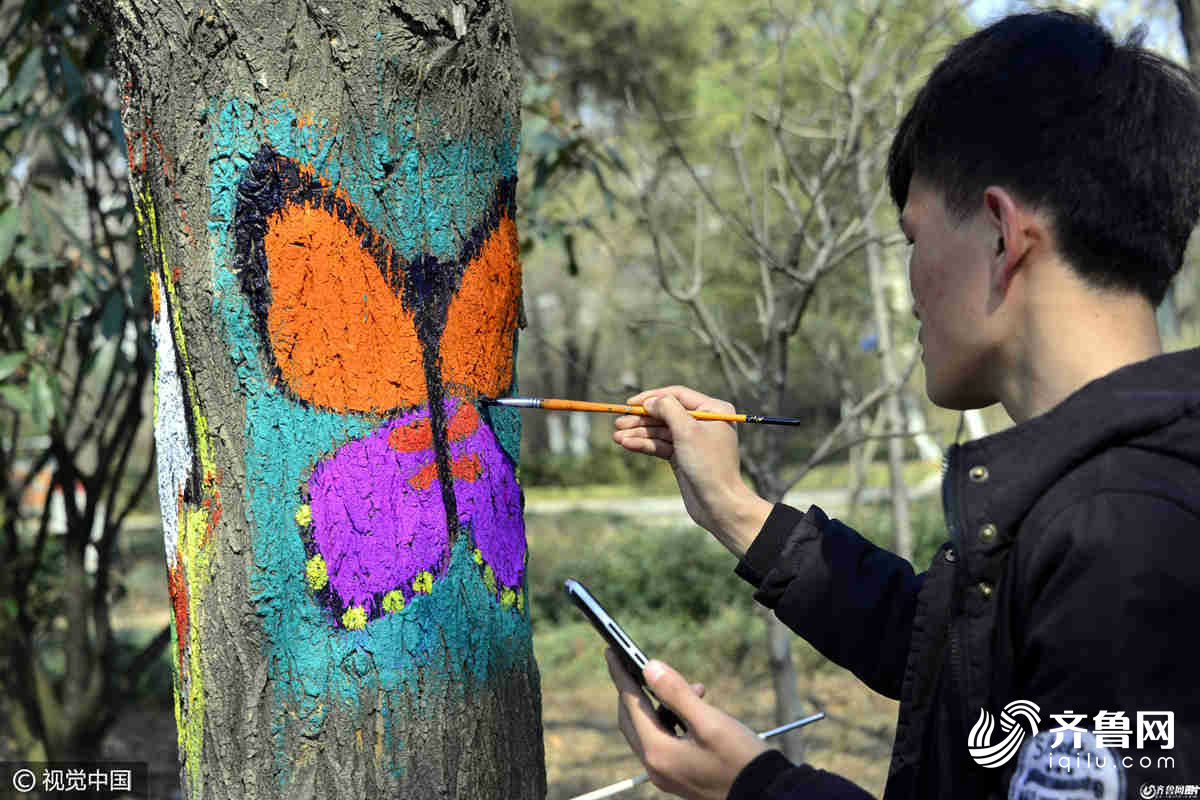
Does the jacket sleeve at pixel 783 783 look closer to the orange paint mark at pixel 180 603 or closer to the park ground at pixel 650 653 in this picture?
the orange paint mark at pixel 180 603

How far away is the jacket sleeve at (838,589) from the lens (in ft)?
4.77

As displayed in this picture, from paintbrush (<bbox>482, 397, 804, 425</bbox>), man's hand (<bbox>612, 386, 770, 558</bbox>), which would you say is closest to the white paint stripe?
paintbrush (<bbox>482, 397, 804, 425</bbox>)

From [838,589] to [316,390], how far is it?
74 cm

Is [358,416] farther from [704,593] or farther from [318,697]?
[704,593]

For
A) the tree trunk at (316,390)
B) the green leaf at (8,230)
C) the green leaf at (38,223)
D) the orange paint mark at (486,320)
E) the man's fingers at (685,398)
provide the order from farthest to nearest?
1. the green leaf at (38,223)
2. the green leaf at (8,230)
3. the man's fingers at (685,398)
4. the orange paint mark at (486,320)
5. the tree trunk at (316,390)

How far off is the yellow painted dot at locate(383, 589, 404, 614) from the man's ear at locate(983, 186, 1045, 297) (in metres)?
0.82

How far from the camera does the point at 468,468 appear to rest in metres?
1.50

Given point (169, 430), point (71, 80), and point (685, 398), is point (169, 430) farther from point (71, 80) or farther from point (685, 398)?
point (71, 80)

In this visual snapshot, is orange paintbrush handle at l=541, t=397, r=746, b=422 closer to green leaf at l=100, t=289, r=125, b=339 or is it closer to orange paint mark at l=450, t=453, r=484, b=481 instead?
orange paint mark at l=450, t=453, r=484, b=481

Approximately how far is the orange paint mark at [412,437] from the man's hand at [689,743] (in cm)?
46

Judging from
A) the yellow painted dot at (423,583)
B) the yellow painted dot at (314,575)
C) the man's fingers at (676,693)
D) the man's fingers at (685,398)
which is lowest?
the man's fingers at (676,693)

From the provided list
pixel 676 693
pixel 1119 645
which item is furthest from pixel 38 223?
pixel 1119 645

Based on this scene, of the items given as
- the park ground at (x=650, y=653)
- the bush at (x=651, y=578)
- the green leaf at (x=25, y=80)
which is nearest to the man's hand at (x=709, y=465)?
the park ground at (x=650, y=653)

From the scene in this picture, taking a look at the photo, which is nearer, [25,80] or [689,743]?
[689,743]
